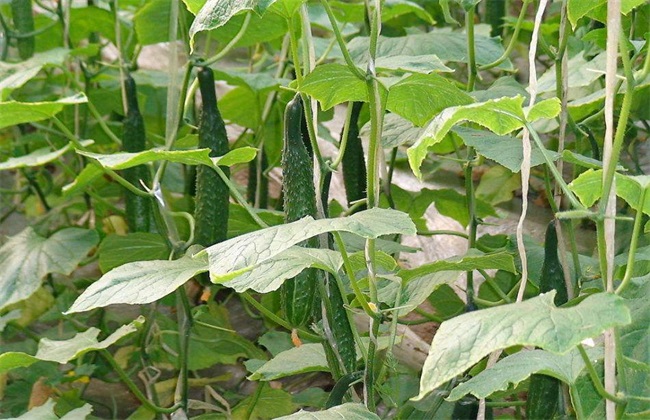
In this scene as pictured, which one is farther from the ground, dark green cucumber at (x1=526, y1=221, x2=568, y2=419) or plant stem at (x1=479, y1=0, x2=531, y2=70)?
plant stem at (x1=479, y1=0, x2=531, y2=70)

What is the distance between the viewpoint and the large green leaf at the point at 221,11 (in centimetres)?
86

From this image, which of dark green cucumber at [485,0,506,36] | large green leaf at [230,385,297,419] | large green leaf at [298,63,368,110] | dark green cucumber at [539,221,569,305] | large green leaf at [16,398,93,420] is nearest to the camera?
large green leaf at [298,63,368,110]

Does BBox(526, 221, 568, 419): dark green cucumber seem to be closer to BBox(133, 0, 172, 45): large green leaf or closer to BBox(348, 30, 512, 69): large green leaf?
BBox(348, 30, 512, 69): large green leaf

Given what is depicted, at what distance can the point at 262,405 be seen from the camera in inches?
65.3

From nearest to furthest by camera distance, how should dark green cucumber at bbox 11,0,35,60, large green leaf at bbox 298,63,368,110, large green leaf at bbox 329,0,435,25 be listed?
1. large green leaf at bbox 298,63,368,110
2. large green leaf at bbox 329,0,435,25
3. dark green cucumber at bbox 11,0,35,60

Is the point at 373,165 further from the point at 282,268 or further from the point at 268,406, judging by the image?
the point at 268,406

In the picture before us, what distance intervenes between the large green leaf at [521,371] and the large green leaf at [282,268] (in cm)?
18

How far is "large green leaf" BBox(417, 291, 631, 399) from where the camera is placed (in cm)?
71

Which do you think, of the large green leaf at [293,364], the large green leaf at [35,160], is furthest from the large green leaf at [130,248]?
the large green leaf at [293,364]

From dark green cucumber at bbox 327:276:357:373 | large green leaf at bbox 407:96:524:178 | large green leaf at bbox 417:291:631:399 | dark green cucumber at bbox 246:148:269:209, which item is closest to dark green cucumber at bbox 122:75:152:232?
dark green cucumber at bbox 246:148:269:209

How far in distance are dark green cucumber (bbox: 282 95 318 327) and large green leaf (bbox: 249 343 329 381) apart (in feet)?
0.38

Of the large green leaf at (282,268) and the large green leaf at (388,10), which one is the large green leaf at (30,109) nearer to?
the large green leaf at (282,268)

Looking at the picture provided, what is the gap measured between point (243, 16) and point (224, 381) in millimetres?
857

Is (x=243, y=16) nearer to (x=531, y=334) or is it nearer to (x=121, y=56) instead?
(x=121, y=56)
